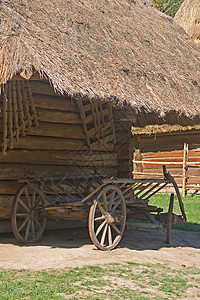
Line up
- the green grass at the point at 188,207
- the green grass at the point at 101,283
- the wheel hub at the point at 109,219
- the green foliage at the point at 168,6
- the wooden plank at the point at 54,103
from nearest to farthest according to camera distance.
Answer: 1. the green grass at the point at 101,283
2. the wheel hub at the point at 109,219
3. the wooden plank at the point at 54,103
4. the green grass at the point at 188,207
5. the green foliage at the point at 168,6

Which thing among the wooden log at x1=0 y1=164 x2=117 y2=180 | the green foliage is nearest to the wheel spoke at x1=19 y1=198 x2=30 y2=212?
the wooden log at x1=0 y1=164 x2=117 y2=180

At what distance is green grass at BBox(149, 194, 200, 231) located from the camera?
1016 centimetres

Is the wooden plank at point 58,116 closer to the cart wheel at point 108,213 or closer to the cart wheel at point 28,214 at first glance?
the cart wheel at point 28,214

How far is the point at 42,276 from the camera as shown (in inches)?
188

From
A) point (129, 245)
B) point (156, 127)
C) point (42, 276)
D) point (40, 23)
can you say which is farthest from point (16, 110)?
point (156, 127)

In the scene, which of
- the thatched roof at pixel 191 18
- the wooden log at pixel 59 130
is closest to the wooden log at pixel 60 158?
the wooden log at pixel 59 130

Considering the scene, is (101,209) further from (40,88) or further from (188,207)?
(188,207)

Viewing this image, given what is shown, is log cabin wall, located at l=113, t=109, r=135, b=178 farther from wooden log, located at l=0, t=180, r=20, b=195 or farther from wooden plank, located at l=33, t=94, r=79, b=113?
wooden log, located at l=0, t=180, r=20, b=195

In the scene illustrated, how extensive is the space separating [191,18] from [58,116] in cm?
981

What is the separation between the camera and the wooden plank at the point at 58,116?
299 inches

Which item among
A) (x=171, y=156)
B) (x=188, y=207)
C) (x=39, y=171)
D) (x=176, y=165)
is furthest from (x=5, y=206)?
(x=171, y=156)

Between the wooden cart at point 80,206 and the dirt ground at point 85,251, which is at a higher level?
the wooden cart at point 80,206

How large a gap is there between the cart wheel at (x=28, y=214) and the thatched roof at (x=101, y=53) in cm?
194

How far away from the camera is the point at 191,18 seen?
52.3 ft
